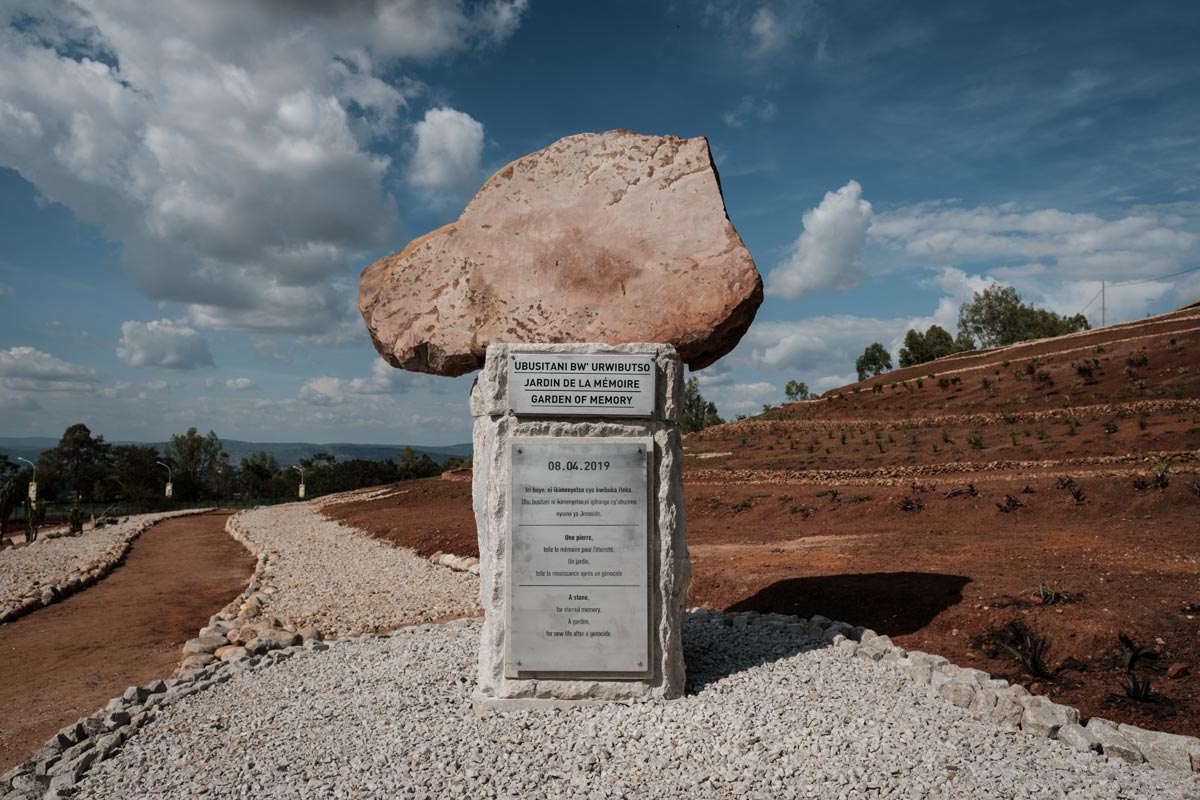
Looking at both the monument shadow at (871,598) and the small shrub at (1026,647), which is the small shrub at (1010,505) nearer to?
the monument shadow at (871,598)

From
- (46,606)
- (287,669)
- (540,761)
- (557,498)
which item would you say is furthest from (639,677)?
(46,606)

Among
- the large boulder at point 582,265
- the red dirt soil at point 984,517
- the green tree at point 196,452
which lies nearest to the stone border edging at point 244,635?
the large boulder at point 582,265

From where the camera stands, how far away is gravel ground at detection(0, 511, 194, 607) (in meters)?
14.3

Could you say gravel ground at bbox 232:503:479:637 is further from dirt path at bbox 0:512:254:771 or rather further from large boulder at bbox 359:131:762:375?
large boulder at bbox 359:131:762:375

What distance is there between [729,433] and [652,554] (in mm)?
32996

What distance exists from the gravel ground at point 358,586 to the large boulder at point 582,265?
16.4 feet

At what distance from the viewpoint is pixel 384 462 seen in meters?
52.4

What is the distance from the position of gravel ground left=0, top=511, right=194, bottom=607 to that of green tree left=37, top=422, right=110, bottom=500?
38191mm

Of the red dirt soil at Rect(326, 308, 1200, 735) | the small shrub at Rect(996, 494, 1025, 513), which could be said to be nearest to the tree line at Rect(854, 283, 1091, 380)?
the red dirt soil at Rect(326, 308, 1200, 735)

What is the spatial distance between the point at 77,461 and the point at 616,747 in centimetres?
7029

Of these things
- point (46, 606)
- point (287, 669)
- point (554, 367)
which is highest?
point (554, 367)

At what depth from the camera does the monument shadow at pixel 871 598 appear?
7.85 metres

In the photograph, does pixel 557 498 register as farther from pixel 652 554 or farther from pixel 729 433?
pixel 729 433

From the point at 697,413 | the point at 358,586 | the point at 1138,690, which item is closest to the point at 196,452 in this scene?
the point at 697,413
